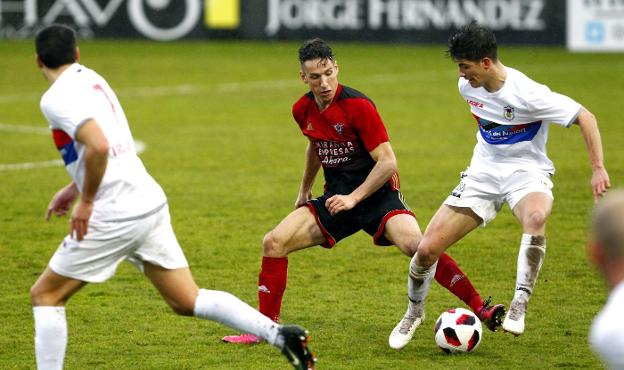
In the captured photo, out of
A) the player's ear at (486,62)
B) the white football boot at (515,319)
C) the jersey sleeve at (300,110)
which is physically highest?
the player's ear at (486,62)

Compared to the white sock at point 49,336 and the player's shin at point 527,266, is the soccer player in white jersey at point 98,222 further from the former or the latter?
the player's shin at point 527,266

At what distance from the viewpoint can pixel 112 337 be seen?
745 centimetres

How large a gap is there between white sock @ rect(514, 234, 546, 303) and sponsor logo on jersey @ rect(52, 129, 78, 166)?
9.66 ft

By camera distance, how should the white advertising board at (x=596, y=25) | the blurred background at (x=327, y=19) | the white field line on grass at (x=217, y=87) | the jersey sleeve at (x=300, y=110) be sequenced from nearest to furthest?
the jersey sleeve at (x=300, y=110) < the white field line on grass at (x=217, y=87) < the white advertising board at (x=596, y=25) < the blurred background at (x=327, y=19)

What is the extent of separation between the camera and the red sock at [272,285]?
7355mm

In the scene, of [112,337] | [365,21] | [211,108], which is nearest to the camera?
[112,337]

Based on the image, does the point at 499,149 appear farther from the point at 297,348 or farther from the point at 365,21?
the point at 365,21

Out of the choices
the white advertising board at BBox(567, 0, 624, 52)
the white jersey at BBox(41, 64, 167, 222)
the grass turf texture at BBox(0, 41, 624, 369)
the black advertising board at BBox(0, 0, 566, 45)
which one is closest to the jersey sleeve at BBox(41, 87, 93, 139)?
the white jersey at BBox(41, 64, 167, 222)

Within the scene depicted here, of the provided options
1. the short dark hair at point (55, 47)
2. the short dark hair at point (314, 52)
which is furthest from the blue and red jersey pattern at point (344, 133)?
the short dark hair at point (55, 47)

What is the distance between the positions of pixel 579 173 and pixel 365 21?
18371 millimetres

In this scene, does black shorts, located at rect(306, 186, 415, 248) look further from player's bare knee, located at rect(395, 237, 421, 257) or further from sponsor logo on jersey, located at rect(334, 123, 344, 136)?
sponsor logo on jersey, located at rect(334, 123, 344, 136)

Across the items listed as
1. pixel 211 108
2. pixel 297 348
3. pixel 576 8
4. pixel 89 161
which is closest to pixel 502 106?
pixel 297 348

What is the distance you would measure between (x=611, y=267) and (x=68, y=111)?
10.0 feet

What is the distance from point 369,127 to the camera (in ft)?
Result: 24.1
